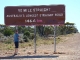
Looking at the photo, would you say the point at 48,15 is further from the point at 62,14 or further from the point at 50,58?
the point at 50,58

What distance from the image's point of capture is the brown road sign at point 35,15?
21.5 meters

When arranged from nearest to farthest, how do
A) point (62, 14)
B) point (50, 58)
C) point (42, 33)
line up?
point (50, 58) < point (62, 14) < point (42, 33)

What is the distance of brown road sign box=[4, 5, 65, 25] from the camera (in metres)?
21.5

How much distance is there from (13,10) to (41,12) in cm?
226

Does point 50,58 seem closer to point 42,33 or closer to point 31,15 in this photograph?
point 31,15

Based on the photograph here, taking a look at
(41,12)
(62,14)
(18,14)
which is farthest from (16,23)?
(62,14)

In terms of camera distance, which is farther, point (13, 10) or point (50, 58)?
point (13, 10)

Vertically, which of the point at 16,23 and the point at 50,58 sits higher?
the point at 16,23

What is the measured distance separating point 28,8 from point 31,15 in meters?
0.61

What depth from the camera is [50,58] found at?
1803 centimetres

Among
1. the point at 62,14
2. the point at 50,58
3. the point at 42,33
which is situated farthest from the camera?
the point at 42,33

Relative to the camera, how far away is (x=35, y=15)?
21844mm

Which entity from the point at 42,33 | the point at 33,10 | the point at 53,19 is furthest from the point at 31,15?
the point at 42,33

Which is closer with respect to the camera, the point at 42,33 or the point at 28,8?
the point at 28,8
